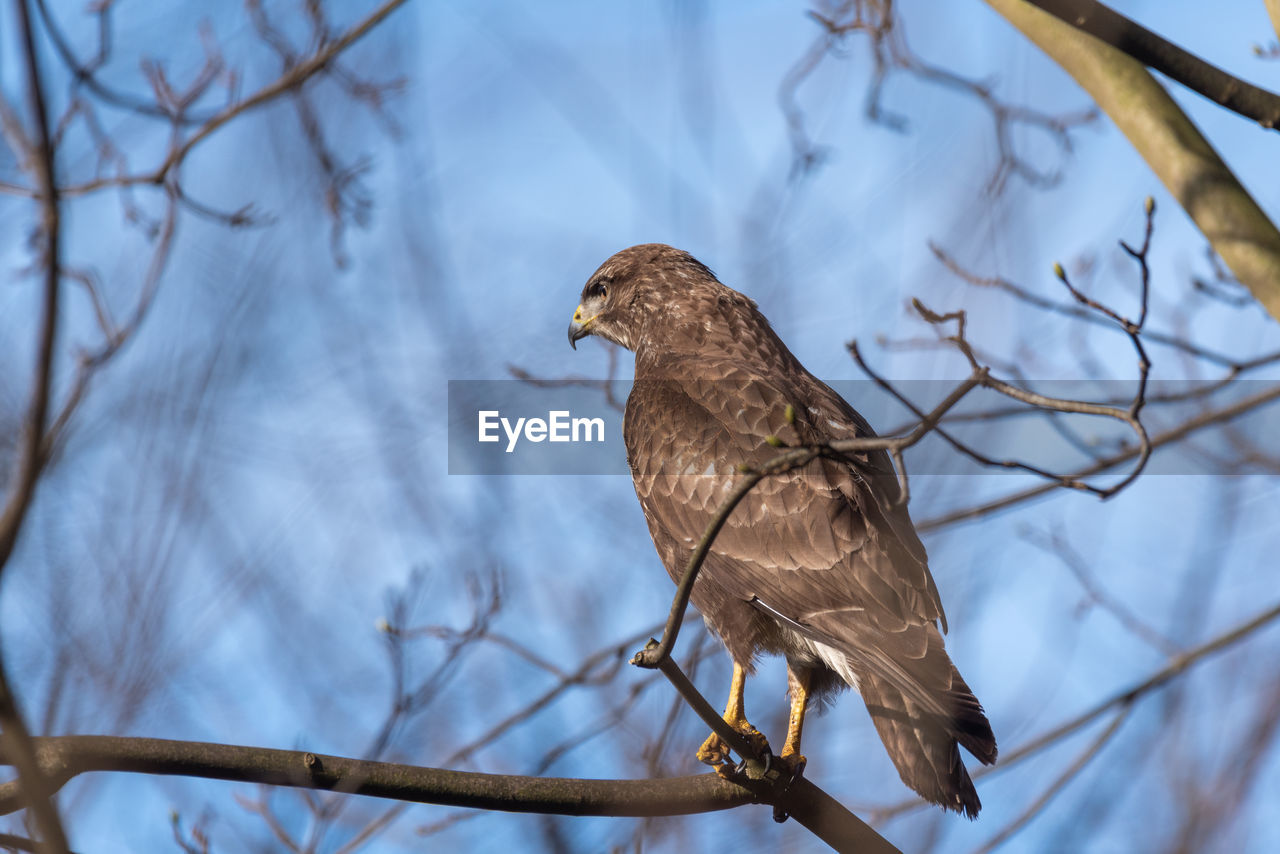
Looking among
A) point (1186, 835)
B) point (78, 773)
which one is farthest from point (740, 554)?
point (78, 773)

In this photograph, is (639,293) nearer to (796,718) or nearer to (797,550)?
(797,550)

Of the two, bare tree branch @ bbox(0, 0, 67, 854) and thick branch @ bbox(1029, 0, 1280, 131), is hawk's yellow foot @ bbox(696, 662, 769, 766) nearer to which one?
bare tree branch @ bbox(0, 0, 67, 854)

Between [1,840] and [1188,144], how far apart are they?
15.8 ft

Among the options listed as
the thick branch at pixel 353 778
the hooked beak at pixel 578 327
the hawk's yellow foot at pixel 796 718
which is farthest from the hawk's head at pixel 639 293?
the thick branch at pixel 353 778

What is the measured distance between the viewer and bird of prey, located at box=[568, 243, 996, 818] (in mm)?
3691

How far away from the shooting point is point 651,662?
285cm

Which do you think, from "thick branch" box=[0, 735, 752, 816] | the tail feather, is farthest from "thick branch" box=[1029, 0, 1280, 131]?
"thick branch" box=[0, 735, 752, 816]

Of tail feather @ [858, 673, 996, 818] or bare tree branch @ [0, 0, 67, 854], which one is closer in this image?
bare tree branch @ [0, 0, 67, 854]

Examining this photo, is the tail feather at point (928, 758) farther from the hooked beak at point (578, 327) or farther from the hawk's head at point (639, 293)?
the hooked beak at point (578, 327)

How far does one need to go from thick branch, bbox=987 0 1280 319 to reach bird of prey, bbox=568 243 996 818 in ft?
5.16

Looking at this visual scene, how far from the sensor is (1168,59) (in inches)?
144

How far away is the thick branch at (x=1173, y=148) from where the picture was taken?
14.4ft

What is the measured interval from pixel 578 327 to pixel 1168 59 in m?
3.26

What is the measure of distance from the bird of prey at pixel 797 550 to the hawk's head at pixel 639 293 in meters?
0.34
